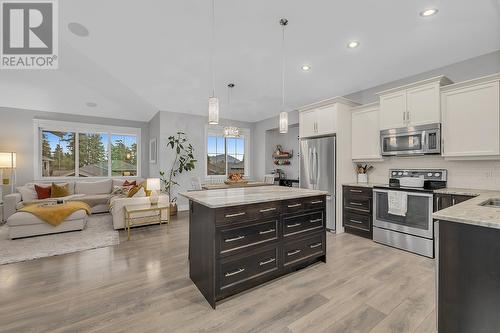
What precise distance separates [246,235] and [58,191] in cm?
575

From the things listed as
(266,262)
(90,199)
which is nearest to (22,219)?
(90,199)

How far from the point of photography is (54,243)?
3.45 m

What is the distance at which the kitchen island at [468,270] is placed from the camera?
1.27 m

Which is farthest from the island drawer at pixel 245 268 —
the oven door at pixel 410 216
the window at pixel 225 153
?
the window at pixel 225 153

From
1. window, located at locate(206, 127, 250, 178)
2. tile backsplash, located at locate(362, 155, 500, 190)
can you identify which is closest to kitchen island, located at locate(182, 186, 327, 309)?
tile backsplash, located at locate(362, 155, 500, 190)

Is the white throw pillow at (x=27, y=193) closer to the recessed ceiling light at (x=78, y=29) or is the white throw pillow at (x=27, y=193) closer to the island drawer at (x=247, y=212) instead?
the recessed ceiling light at (x=78, y=29)

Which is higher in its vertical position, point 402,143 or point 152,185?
point 402,143

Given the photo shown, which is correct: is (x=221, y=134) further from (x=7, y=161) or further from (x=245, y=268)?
(x=245, y=268)

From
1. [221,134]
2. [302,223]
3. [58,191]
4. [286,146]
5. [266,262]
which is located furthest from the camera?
[286,146]

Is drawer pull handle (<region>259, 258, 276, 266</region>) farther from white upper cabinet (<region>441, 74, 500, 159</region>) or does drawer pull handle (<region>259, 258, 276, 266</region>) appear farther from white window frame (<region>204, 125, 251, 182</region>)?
white window frame (<region>204, 125, 251, 182</region>)

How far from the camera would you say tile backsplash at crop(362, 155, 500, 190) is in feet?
9.70

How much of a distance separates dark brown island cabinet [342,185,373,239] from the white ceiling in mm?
2057

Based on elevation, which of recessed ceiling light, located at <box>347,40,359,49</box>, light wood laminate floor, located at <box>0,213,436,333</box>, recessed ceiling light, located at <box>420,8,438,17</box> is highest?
recessed ceiling light, located at <box>347,40,359,49</box>

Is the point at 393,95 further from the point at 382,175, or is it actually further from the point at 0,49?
Result: the point at 0,49
